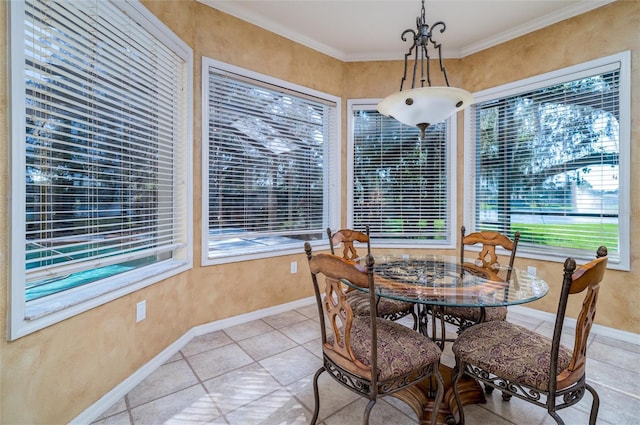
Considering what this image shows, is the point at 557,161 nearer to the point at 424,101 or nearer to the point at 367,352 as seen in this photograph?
the point at 424,101

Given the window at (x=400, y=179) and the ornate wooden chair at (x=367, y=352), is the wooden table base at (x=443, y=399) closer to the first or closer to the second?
the ornate wooden chair at (x=367, y=352)

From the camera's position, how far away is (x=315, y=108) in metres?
3.57

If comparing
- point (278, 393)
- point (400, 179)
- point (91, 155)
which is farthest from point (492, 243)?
point (91, 155)

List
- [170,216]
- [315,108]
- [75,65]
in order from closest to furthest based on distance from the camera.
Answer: [75,65], [170,216], [315,108]

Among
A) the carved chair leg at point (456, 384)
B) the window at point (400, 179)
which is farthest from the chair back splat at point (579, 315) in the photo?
the window at point (400, 179)

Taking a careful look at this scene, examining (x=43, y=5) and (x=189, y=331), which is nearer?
(x=43, y=5)

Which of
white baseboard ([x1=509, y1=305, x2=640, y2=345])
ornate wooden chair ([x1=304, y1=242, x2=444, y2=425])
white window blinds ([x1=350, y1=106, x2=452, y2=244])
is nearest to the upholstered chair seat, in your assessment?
ornate wooden chair ([x1=304, y1=242, x2=444, y2=425])

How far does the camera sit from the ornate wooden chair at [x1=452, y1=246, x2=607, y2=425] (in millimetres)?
1227

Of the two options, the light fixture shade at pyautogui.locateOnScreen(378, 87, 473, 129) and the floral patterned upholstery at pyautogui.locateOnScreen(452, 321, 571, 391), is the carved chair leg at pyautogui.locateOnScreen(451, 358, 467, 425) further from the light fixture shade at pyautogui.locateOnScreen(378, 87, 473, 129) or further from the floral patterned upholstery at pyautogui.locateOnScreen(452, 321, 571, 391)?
the light fixture shade at pyautogui.locateOnScreen(378, 87, 473, 129)

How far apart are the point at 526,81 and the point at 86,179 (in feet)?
13.3

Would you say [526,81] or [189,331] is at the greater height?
[526,81]

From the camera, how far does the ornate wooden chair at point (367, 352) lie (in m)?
1.30

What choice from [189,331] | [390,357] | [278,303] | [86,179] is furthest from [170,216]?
[390,357]

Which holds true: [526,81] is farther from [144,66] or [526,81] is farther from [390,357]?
[144,66]
